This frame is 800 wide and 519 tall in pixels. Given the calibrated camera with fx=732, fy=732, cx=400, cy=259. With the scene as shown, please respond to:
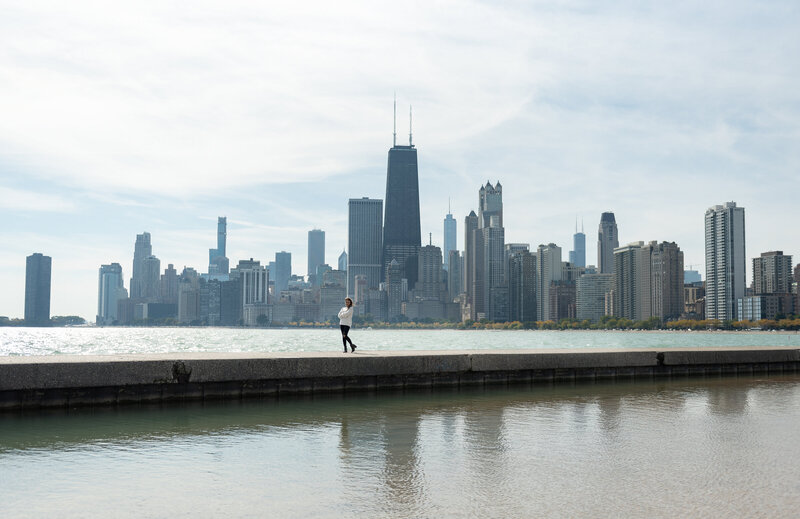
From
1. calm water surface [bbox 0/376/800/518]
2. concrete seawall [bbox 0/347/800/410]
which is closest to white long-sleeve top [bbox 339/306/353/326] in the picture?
concrete seawall [bbox 0/347/800/410]

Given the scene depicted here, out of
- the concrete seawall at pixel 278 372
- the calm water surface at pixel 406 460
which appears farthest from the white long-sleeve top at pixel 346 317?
the calm water surface at pixel 406 460

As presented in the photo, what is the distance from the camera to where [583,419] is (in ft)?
40.1

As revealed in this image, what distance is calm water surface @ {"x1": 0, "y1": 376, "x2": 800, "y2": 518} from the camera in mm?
6562

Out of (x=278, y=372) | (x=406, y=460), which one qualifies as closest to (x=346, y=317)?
(x=278, y=372)

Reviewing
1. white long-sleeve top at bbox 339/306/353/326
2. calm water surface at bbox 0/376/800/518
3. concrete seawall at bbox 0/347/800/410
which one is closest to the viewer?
calm water surface at bbox 0/376/800/518

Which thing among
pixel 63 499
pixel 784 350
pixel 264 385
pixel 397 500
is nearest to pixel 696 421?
pixel 397 500

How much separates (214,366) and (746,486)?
34.1ft

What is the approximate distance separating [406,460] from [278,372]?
7308 mm

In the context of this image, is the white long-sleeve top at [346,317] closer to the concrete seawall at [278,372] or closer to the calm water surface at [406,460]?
the concrete seawall at [278,372]

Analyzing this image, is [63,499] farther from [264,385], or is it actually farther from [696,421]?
[696,421]

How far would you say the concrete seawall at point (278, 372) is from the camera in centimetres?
1328

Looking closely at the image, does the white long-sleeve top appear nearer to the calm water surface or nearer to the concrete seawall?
the concrete seawall

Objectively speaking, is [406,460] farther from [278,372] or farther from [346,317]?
[346,317]

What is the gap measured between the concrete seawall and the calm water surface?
1.96 ft
